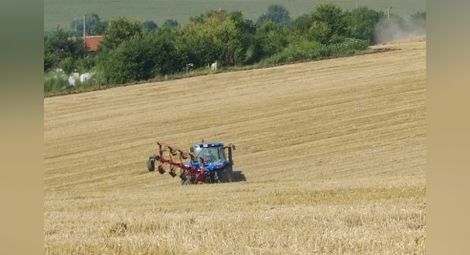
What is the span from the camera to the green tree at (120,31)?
5.70 metres

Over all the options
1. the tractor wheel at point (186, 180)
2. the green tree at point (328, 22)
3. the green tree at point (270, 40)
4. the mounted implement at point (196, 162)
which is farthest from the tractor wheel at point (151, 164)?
the green tree at point (328, 22)

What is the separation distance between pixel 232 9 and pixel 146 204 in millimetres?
1101

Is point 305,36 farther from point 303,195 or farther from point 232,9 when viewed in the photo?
point 303,195

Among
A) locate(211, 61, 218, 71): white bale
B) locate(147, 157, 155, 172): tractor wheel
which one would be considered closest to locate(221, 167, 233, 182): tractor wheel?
locate(147, 157, 155, 172): tractor wheel

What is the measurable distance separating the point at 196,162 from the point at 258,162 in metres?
0.33

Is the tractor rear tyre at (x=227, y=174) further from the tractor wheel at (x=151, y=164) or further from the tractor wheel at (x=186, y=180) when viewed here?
the tractor wheel at (x=151, y=164)

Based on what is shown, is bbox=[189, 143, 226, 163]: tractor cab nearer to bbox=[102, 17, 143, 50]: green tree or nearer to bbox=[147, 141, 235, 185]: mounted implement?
bbox=[147, 141, 235, 185]: mounted implement

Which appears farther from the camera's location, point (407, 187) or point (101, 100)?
point (101, 100)

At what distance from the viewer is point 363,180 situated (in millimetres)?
5516

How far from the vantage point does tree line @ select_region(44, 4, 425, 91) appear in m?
5.68

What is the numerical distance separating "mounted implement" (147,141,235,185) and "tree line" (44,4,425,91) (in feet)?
1.59
